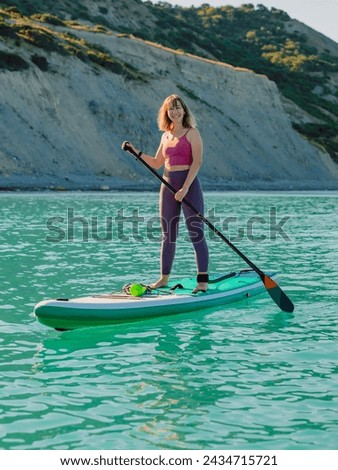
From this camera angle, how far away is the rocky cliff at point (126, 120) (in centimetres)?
4909

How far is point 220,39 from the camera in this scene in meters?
112

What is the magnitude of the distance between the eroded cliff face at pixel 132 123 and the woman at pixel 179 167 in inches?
1358

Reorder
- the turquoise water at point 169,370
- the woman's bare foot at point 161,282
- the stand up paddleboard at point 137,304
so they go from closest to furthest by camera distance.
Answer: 1. the turquoise water at point 169,370
2. the stand up paddleboard at point 137,304
3. the woman's bare foot at point 161,282

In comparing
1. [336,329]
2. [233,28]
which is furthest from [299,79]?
[336,329]

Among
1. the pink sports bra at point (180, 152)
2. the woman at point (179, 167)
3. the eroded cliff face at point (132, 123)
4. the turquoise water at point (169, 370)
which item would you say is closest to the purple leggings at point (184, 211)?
the woman at point (179, 167)

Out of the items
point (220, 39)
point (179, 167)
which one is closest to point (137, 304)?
point (179, 167)

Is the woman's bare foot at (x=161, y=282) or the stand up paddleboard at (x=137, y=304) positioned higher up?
the woman's bare foot at (x=161, y=282)

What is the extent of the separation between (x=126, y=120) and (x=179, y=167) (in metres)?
47.9

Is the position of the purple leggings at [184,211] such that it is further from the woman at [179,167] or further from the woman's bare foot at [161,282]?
the woman's bare foot at [161,282]

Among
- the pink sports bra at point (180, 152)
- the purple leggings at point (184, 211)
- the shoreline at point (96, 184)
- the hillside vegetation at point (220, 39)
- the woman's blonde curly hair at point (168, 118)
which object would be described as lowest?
the shoreline at point (96, 184)

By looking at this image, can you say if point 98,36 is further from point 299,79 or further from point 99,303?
point 99,303

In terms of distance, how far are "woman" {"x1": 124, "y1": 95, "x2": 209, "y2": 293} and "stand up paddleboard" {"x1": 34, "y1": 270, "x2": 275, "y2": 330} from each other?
0.32 meters

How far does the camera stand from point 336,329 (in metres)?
9.31

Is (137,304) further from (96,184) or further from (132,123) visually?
(132,123)
